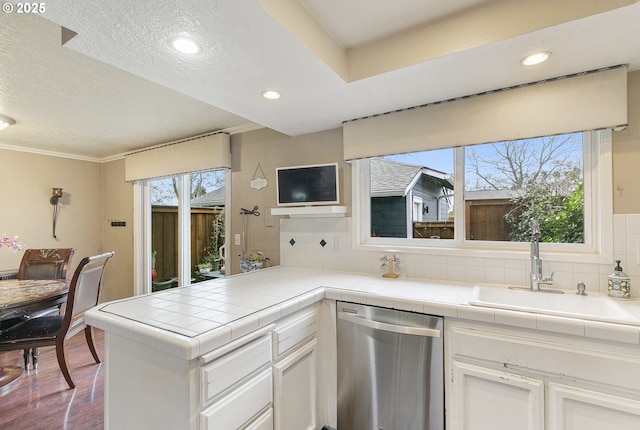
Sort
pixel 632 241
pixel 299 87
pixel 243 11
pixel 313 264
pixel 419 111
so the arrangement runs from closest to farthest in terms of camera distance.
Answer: pixel 243 11
pixel 632 241
pixel 299 87
pixel 419 111
pixel 313 264

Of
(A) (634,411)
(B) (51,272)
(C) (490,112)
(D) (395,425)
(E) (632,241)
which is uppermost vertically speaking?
(C) (490,112)

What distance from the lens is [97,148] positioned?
3830 millimetres

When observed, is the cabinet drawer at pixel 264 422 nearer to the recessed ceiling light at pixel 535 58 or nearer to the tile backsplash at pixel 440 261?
the tile backsplash at pixel 440 261

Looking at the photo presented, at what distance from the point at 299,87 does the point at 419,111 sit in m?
0.84

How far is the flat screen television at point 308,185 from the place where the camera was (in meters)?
2.36

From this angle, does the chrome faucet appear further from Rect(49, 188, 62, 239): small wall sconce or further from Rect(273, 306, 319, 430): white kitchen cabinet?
Rect(49, 188, 62, 239): small wall sconce

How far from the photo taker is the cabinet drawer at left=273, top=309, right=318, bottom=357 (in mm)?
1414

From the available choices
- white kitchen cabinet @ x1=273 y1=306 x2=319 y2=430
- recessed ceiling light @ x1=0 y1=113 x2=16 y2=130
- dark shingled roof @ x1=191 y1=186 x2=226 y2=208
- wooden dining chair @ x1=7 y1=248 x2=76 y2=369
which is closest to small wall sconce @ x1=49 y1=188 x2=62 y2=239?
wooden dining chair @ x1=7 y1=248 x2=76 y2=369

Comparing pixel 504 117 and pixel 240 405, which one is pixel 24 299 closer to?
pixel 240 405

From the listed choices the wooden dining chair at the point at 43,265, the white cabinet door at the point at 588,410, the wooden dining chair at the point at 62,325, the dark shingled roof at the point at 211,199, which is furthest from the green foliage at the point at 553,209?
the wooden dining chair at the point at 43,265

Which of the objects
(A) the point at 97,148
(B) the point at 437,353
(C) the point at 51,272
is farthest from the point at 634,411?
(A) the point at 97,148

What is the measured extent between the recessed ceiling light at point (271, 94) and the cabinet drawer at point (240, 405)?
153 cm

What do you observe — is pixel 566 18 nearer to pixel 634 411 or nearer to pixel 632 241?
pixel 632 241

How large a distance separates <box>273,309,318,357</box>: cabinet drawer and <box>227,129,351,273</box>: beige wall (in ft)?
3.44
